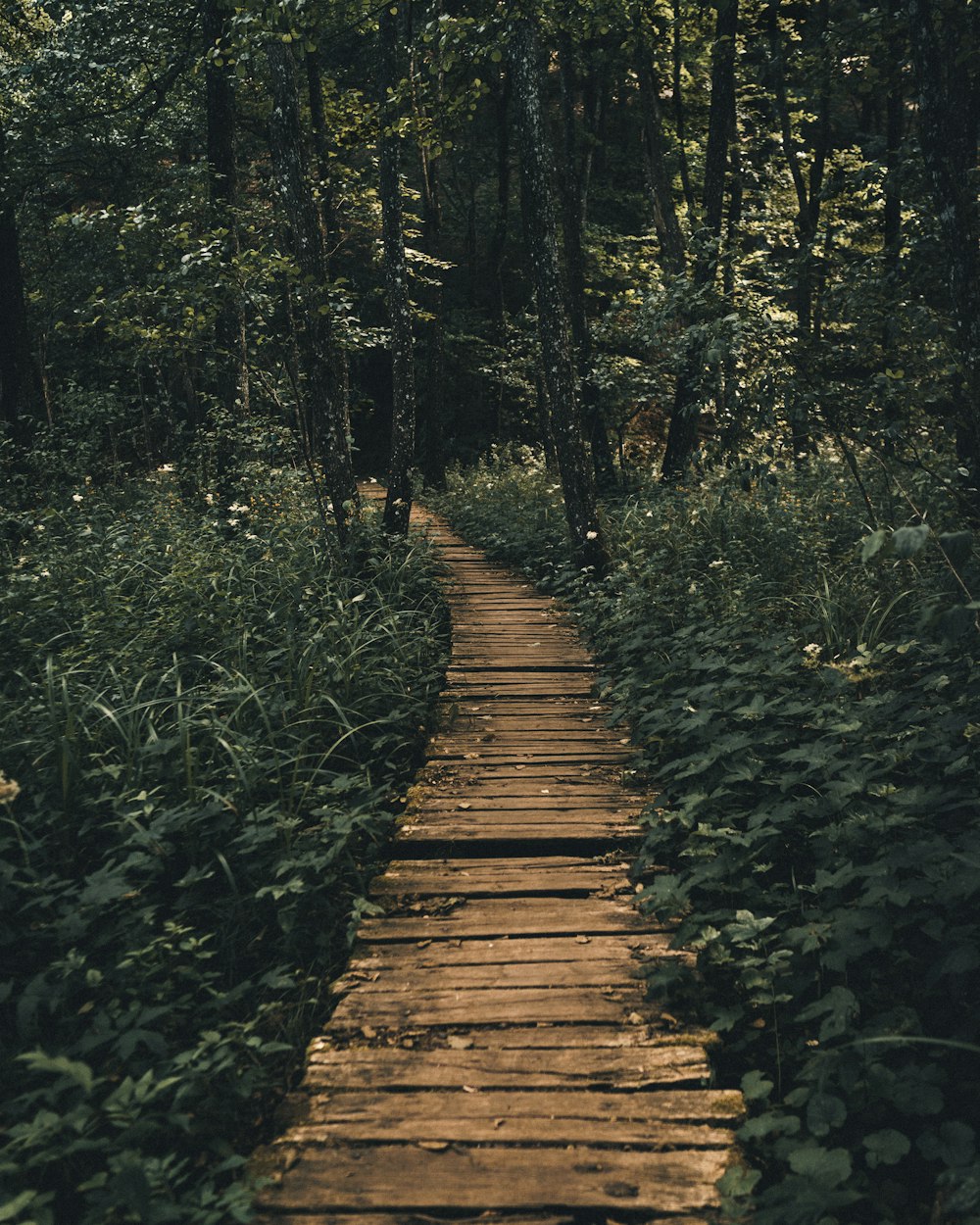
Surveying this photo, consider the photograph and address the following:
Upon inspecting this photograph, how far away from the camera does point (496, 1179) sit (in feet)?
7.89

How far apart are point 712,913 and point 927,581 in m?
→ 3.20

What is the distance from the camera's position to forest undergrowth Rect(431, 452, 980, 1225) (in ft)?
8.03

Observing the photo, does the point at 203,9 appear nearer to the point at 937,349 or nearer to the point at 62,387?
the point at 937,349

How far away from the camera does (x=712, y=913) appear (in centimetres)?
336

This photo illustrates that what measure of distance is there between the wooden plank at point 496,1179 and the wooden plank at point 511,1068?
0.28 meters

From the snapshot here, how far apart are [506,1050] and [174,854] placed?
182 cm

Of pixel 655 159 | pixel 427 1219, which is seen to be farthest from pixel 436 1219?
pixel 655 159

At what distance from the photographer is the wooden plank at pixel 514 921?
3.63m

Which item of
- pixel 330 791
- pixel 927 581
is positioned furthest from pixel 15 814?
pixel 927 581

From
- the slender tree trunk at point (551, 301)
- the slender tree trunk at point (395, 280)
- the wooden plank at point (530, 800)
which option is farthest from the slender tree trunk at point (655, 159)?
the wooden plank at point (530, 800)

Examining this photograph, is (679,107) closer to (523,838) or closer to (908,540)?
(523,838)

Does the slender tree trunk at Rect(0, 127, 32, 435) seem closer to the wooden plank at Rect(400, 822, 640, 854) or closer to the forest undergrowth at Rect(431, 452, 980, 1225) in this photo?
the forest undergrowth at Rect(431, 452, 980, 1225)

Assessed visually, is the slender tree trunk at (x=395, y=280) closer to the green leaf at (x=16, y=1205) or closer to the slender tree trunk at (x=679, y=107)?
the slender tree trunk at (x=679, y=107)

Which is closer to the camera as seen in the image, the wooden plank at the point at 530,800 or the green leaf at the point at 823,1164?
the green leaf at the point at 823,1164
